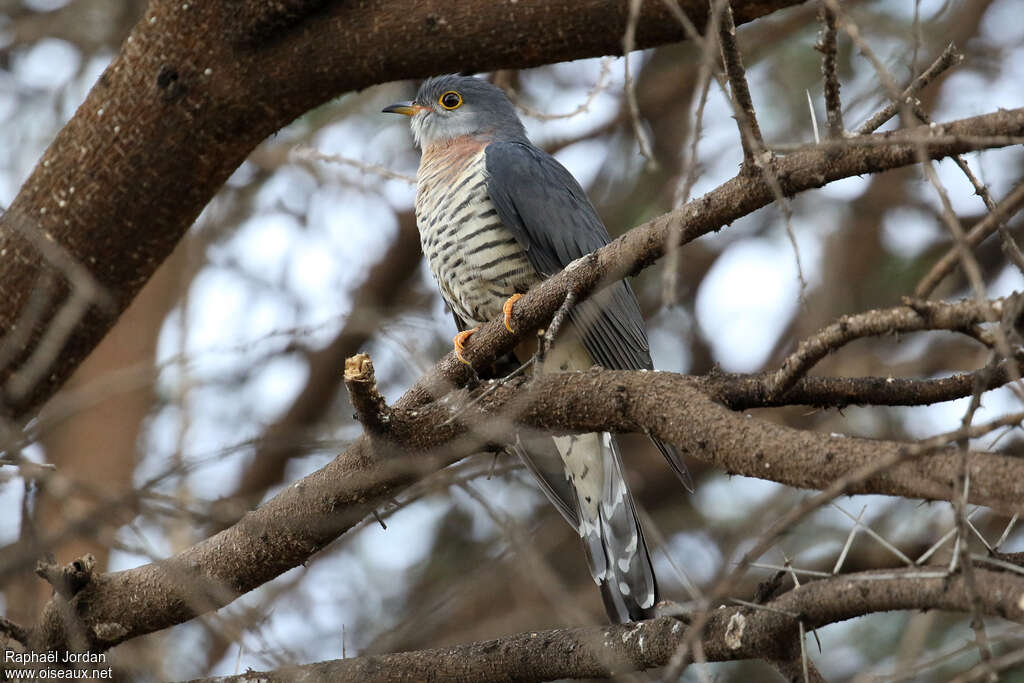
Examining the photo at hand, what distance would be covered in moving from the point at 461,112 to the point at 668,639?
280 centimetres

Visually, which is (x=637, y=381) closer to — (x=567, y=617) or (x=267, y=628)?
(x=567, y=617)

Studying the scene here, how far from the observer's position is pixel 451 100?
182 inches

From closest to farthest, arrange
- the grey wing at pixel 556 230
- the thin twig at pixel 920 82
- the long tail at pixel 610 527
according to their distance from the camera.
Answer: the thin twig at pixel 920 82 → the long tail at pixel 610 527 → the grey wing at pixel 556 230

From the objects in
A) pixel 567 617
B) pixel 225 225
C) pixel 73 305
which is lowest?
pixel 567 617

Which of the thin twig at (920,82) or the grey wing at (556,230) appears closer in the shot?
the thin twig at (920,82)

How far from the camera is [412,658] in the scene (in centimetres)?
268

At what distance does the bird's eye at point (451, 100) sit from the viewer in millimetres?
4605

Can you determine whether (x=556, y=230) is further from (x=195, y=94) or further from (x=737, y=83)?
(x=737, y=83)

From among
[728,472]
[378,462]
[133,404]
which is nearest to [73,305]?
[378,462]

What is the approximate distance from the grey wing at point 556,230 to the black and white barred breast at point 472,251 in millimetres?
48

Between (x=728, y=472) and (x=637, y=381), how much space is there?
1.04 ft

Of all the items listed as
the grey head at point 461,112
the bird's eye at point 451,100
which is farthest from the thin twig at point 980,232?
the bird's eye at point 451,100

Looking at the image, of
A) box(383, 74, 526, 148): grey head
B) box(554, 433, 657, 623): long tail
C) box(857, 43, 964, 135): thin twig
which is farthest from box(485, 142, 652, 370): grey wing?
box(857, 43, 964, 135): thin twig

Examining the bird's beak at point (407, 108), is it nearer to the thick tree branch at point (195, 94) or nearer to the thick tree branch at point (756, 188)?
the thick tree branch at point (195, 94)
